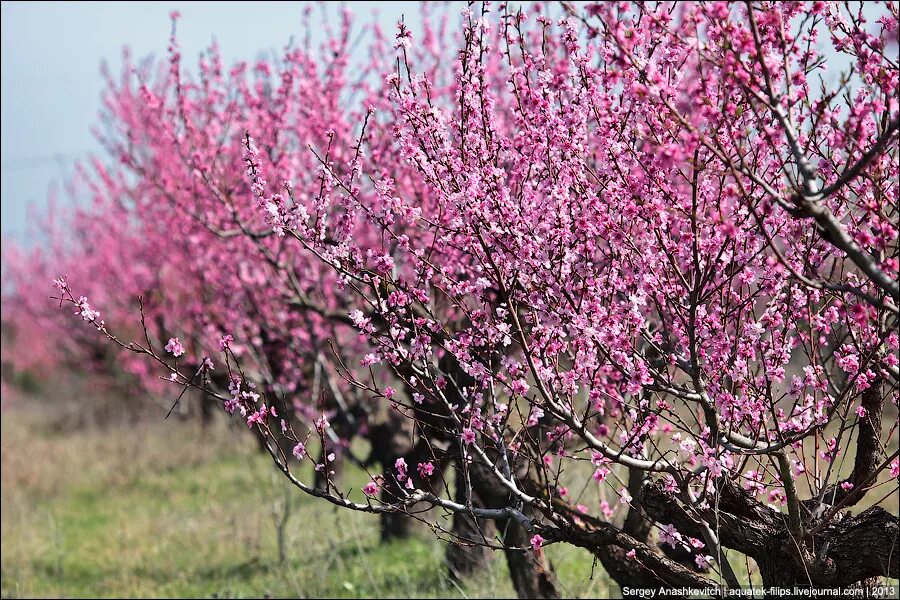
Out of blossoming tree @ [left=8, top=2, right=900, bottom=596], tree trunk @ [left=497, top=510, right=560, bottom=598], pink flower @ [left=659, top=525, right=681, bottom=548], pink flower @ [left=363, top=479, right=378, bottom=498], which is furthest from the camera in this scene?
tree trunk @ [left=497, top=510, right=560, bottom=598]

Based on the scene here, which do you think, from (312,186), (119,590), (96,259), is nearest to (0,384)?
(96,259)

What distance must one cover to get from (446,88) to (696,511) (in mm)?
5192

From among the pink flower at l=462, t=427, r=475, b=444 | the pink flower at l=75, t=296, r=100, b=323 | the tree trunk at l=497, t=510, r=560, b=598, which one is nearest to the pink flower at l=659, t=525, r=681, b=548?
the pink flower at l=462, t=427, r=475, b=444

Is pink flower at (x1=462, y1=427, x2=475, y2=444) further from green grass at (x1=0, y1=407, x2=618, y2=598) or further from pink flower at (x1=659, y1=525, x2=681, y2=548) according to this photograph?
green grass at (x1=0, y1=407, x2=618, y2=598)

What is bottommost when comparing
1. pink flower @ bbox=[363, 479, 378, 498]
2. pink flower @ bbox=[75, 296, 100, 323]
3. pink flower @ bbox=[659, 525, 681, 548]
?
pink flower @ bbox=[659, 525, 681, 548]

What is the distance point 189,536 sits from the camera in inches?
370

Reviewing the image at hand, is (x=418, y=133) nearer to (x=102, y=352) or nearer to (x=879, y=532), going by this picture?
(x=879, y=532)

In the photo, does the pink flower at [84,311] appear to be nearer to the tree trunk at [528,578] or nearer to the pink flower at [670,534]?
the pink flower at [670,534]

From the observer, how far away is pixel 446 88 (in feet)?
27.1

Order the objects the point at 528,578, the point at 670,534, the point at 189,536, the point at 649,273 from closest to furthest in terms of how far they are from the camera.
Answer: the point at 649,273, the point at 670,534, the point at 528,578, the point at 189,536

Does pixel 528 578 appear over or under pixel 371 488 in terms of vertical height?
under

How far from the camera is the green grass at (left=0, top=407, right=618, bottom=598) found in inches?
288

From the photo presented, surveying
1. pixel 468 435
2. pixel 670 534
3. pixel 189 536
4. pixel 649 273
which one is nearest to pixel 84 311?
pixel 468 435

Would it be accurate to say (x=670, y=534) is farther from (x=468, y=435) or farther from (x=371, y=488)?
(x=371, y=488)
